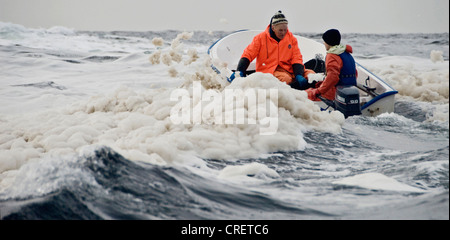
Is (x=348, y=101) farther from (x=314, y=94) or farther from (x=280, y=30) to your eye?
(x=280, y=30)

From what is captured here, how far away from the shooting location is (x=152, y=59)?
35.8 feet

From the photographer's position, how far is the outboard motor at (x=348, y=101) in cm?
677

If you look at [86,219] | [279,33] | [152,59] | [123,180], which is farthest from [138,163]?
[152,59]

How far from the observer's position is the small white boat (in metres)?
7.24

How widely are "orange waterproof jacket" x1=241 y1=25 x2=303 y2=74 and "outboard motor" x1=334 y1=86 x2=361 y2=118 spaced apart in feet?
5.25

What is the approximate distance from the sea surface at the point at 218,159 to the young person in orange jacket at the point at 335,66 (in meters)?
0.54

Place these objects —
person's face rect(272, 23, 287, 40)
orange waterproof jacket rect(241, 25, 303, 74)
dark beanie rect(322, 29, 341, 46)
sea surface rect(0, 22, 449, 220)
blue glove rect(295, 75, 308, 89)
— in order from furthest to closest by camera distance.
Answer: orange waterproof jacket rect(241, 25, 303, 74) → person's face rect(272, 23, 287, 40) → blue glove rect(295, 75, 308, 89) → dark beanie rect(322, 29, 341, 46) → sea surface rect(0, 22, 449, 220)

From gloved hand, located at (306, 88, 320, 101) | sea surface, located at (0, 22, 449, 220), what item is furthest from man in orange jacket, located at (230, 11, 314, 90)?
sea surface, located at (0, 22, 449, 220)

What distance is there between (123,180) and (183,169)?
0.87 m

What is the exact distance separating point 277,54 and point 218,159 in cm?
383

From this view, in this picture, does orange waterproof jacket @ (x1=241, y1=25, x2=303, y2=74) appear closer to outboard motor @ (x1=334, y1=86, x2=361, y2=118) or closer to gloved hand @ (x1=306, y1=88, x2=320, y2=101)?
gloved hand @ (x1=306, y1=88, x2=320, y2=101)

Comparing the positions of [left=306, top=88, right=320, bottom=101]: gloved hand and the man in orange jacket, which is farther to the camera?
the man in orange jacket

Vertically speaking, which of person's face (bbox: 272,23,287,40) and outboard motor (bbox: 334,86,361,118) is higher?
person's face (bbox: 272,23,287,40)
